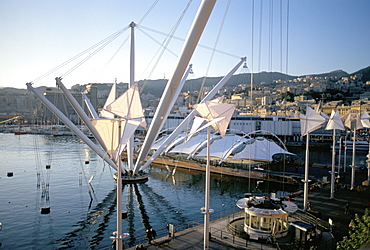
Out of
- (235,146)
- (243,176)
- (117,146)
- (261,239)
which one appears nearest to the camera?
(117,146)

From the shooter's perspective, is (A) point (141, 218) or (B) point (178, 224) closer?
(B) point (178, 224)

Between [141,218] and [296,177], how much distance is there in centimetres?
1761

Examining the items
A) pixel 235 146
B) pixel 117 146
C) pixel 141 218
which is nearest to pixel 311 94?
pixel 235 146

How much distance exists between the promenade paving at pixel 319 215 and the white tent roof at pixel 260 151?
Result: 939 centimetres

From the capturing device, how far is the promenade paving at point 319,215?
13.7 meters

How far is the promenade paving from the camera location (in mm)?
13656

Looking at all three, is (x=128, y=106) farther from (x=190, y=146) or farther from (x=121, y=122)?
(x=190, y=146)

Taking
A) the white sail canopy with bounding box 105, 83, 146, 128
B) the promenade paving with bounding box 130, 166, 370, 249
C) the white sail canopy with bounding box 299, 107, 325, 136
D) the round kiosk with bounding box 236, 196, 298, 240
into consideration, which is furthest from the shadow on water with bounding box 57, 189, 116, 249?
the white sail canopy with bounding box 299, 107, 325, 136

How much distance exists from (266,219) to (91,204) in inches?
569

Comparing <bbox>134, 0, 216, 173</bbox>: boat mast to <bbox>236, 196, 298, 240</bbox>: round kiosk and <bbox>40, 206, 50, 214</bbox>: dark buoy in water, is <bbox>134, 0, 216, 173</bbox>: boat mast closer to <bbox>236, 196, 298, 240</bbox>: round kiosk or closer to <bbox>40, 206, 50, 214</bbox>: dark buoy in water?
<bbox>236, 196, 298, 240</bbox>: round kiosk

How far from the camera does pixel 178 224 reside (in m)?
20.0

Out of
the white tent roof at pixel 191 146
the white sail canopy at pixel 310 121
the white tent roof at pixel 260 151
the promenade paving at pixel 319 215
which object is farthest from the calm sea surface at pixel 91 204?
the white sail canopy at pixel 310 121

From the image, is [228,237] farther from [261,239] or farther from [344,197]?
[344,197]

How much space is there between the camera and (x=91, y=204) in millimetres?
24172
